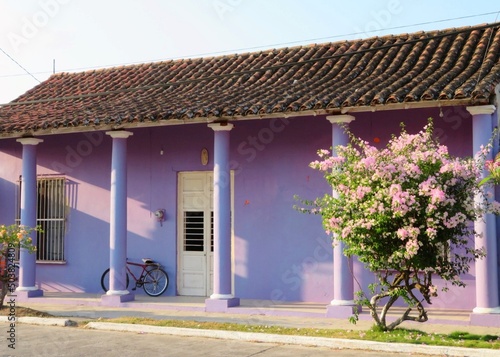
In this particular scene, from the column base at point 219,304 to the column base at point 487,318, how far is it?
4.00 metres

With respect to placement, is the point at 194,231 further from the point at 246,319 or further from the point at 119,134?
the point at 246,319

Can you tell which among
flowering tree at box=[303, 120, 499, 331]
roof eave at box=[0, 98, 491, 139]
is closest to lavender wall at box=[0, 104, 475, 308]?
roof eave at box=[0, 98, 491, 139]

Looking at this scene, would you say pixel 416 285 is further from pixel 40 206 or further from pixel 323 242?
pixel 40 206

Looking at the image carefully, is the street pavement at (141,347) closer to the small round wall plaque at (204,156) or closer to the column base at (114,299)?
the column base at (114,299)

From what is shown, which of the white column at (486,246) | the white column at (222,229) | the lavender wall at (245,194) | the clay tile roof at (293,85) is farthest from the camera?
the lavender wall at (245,194)

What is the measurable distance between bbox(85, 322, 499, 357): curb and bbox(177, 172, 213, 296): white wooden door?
3504mm

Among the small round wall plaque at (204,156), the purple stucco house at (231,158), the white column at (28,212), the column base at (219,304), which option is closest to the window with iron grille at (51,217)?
the purple stucco house at (231,158)

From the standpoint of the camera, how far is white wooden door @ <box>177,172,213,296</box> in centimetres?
1495

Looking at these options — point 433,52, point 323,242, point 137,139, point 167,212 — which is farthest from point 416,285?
point 137,139

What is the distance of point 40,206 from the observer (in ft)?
55.4

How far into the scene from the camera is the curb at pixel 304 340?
355 inches

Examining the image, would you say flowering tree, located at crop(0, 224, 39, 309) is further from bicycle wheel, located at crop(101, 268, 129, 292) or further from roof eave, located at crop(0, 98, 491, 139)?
bicycle wheel, located at crop(101, 268, 129, 292)

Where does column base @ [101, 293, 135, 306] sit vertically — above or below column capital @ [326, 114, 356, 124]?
below

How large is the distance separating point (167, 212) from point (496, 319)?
Result: 689 centimetres
